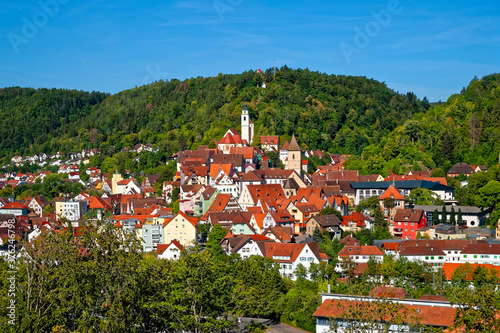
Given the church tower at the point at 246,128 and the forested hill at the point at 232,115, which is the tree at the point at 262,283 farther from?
the forested hill at the point at 232,115

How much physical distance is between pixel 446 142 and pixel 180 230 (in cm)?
3199

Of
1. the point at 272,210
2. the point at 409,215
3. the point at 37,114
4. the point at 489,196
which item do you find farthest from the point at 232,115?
the point at 37,114

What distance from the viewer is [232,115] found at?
93750 millimetres

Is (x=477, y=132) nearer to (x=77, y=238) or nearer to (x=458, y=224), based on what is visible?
(x=458, y=224)

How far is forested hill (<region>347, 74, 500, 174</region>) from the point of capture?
214 ft

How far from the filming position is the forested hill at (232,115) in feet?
302

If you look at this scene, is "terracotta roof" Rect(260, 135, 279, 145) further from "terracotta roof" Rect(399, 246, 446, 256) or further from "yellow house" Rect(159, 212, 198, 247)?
"terracotta roof" Rect(399, 246, 446, 256)

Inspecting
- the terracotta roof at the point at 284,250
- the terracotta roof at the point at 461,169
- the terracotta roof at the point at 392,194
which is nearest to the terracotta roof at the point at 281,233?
the terracotta roof at the point at 284,250

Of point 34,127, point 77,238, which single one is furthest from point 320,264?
point 34,127

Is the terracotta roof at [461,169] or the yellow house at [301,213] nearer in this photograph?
the yellow house at [301,213]

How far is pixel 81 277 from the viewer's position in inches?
797

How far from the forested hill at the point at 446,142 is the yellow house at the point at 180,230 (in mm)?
25712

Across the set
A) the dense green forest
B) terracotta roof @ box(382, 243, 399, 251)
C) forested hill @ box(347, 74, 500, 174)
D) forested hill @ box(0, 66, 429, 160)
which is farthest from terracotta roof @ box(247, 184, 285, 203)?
forested hill @ box(0, 66, 429, 160)

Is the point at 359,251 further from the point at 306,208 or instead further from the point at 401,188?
the point at 401,188
